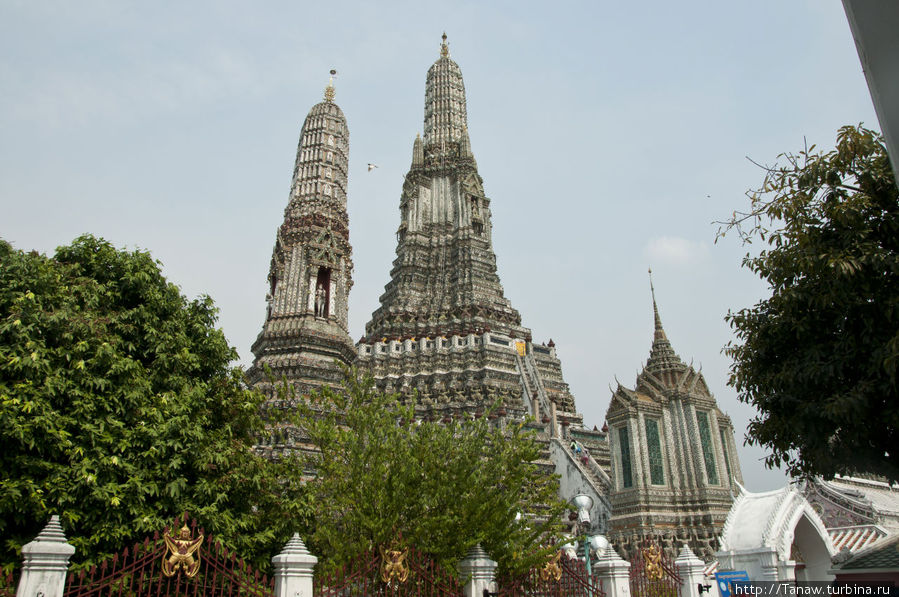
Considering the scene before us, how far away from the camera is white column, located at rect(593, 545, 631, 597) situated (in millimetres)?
11188

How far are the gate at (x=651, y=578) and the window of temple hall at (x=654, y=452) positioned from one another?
28.9ft

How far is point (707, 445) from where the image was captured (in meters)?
21.9

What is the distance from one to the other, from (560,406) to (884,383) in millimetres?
28771

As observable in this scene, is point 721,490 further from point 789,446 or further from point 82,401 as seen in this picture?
point 82,401

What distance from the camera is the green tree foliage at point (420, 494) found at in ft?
35.8

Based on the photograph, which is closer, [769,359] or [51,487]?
[51,487]

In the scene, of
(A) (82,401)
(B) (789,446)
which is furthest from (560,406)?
(A) (82,401)

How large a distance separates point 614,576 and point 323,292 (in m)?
19.3

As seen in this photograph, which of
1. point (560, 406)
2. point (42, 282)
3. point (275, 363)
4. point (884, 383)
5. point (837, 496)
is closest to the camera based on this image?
point (884, 383)

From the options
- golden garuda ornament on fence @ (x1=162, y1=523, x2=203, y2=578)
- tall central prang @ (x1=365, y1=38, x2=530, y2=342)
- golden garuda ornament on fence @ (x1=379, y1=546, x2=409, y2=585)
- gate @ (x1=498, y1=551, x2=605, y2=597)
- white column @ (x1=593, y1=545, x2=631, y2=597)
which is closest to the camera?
golden garuda ornament on fence @ (x1=162, y1=523, x2=203, y2=578)

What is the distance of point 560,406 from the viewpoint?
119 feet

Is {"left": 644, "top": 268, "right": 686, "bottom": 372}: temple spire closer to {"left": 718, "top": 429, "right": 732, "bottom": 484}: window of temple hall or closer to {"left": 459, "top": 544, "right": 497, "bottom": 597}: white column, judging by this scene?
{"left": 718, "top": 429, "right": 732, "bottom": 484}: window of temple hall

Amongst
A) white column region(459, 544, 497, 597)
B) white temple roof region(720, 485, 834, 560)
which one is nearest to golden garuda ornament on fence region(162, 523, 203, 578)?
white column region(459, 544, 497, 597)

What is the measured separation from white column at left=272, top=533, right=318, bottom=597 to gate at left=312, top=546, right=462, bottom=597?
0.38 m
